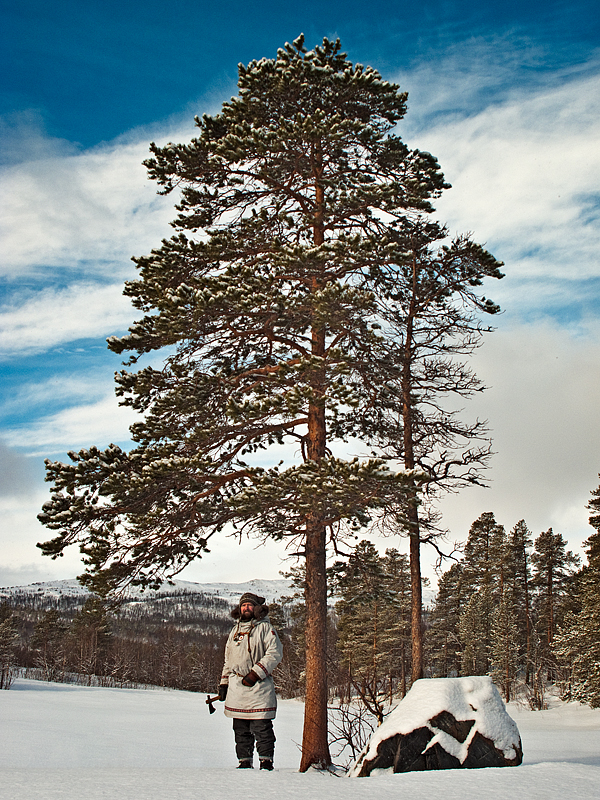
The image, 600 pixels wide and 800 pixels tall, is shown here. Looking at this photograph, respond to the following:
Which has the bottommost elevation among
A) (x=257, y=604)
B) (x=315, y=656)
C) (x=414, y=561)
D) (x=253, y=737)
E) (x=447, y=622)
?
(x=447, y=622)

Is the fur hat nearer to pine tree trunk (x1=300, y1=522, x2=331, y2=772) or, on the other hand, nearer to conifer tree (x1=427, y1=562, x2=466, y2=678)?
pine tree trunk (x1=300, y1=522, x2=331, y2=772)

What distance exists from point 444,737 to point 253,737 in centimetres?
209

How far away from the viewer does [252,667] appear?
6.48 m

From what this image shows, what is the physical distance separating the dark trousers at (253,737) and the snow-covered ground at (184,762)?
489mm

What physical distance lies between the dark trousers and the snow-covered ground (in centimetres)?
49

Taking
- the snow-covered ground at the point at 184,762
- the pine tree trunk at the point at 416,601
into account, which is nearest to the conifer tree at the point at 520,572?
the snow-covered ground at the point at 184,762

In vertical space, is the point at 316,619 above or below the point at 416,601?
below

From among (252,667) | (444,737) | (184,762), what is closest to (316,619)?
(252,667)

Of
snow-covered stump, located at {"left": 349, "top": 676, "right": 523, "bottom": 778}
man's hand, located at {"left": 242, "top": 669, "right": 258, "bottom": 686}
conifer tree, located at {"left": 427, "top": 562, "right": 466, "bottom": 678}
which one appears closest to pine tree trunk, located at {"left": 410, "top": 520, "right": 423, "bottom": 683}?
snow-covered stump, located at {"left": 349, "top": 676, "right": 523, "bottom": 778}

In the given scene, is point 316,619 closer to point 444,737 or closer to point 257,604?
point 257,604

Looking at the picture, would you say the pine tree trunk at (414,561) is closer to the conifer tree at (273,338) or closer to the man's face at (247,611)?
the conifer tree at (273,338)

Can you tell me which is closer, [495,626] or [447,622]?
[495,626]

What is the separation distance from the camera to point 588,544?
109 ft

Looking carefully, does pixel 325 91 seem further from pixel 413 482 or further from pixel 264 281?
pixel 413 482
